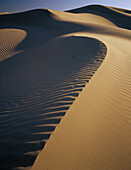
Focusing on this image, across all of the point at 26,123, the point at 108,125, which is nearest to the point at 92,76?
the point at 108,125

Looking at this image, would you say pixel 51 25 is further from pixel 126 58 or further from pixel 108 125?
pixel 108 125

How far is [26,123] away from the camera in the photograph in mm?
2291

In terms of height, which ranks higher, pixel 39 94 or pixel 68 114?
pixel 68 114

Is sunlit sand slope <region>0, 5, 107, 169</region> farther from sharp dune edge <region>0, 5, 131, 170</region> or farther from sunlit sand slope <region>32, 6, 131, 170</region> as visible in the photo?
sunlit sand slope <region>32, 6, 131, 170</region>

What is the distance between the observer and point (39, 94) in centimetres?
335

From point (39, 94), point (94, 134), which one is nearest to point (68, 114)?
point (94, 134)

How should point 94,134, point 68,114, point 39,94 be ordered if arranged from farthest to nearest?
point 39,94
point 68,114
point 94,134

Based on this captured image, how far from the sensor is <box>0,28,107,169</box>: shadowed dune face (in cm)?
180

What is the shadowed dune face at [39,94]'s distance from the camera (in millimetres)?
1795

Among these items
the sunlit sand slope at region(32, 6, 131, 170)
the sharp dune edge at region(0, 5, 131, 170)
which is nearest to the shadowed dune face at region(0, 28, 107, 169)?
the sharp dune edge at region(0, 5, 131, 170)

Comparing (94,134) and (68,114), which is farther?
(68,114)

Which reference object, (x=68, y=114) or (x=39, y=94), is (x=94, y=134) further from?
(x=39, y=94)

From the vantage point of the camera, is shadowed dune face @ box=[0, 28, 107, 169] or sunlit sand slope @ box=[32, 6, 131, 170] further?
shadowed dune face @ box=[0, 28, 107, 169]

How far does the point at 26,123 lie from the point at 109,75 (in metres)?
2.93
